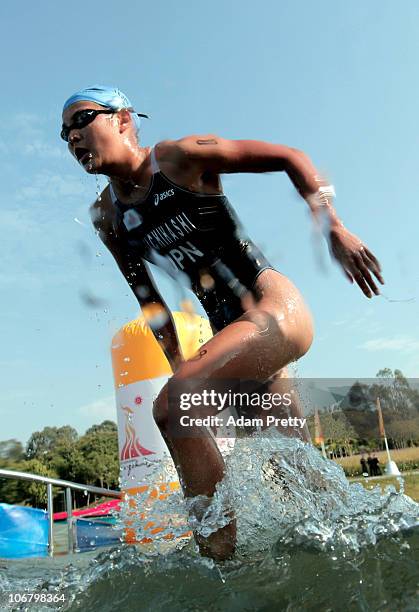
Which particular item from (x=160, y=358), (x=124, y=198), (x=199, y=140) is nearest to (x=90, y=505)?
(x=160, y=358)

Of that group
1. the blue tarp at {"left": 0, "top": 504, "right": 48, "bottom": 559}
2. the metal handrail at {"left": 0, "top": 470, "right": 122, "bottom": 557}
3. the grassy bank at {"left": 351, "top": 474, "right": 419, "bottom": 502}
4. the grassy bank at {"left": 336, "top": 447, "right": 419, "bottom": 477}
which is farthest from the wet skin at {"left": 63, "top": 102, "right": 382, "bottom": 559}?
the blue tarp at {"left": 0, "top": 504, "right": 48, "bottom": 559}

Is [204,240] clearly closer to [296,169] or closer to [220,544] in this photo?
[296,169]

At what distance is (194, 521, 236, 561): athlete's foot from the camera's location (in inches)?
75.9

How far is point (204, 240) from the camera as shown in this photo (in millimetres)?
2654

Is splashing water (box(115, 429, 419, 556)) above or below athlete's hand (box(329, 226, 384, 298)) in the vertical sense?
below

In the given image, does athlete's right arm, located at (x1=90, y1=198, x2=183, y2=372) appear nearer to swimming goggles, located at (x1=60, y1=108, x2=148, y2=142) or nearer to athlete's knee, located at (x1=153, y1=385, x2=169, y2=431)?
swimming goggles, located at (x1=60, y1=108, x2=148, y2=142)

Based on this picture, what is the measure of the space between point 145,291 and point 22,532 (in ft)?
9.58

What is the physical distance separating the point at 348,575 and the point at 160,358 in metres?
5.49

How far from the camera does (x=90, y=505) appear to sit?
667cm

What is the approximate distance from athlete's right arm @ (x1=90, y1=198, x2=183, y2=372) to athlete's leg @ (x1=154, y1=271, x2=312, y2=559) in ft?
2.69

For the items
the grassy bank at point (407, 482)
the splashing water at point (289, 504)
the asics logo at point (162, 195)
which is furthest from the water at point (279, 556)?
the asics logo at point (162, 195)

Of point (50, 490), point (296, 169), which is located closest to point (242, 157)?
point (296, 169)

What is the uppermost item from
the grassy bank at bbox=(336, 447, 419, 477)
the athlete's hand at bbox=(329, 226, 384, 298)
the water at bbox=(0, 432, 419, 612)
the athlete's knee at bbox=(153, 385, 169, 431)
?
the athlete's hand at bbox=(329, 226, 384, 298)

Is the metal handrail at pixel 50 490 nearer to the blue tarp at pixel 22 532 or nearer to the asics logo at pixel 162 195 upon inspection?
the blue tarp at pixel 22 532
